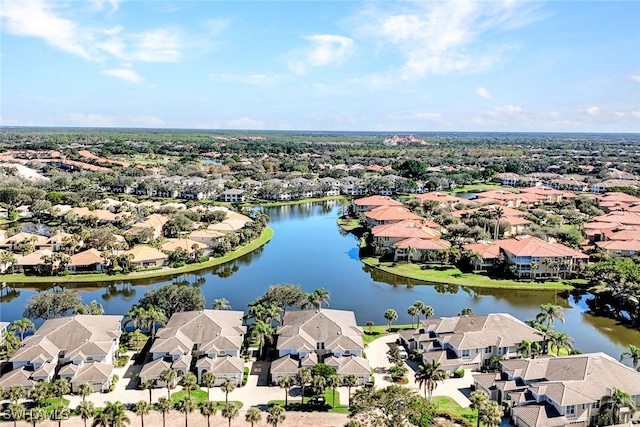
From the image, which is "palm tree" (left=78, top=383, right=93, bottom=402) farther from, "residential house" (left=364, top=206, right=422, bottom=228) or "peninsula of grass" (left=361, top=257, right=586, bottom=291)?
"residential house" (left=364, top=206, right=422, bottom=228)

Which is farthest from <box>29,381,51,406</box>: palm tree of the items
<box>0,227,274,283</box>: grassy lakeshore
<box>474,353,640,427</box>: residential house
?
<box>0,227,274,283</box>: grassy lakeshore

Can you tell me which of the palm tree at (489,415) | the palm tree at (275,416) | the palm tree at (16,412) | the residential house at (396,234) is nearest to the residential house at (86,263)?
the palm tree at (16,412)

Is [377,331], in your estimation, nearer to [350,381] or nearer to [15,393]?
[350,381]

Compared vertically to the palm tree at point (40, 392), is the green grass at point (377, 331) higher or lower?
lower

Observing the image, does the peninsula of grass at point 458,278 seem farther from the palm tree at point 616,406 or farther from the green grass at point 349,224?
the palm tree at point 616,406

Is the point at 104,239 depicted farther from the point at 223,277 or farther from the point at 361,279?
the point at 361,279
